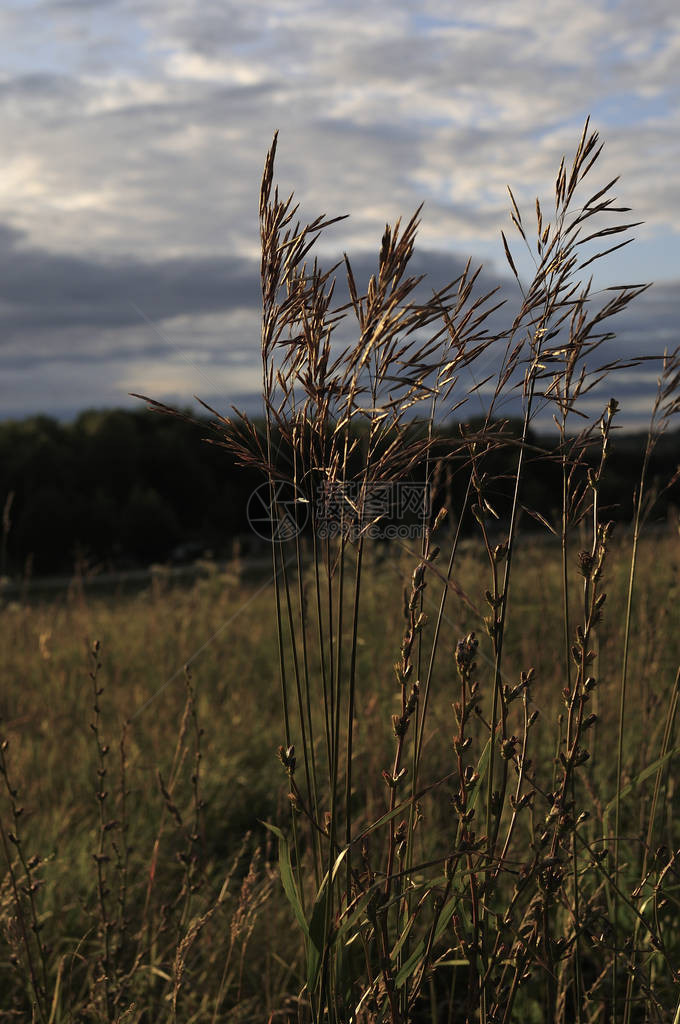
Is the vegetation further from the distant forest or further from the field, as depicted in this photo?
the distant forest

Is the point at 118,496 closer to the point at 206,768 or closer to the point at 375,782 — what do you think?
the point at 206,768

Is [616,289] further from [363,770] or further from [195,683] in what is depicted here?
[195,683]

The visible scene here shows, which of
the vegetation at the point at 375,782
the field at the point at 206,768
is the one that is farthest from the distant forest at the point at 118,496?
the vegetation at the point at 375,782

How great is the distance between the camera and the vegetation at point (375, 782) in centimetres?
126

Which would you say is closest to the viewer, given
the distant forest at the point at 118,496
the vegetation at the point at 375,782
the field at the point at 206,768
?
the vegetation at the point at 375,782

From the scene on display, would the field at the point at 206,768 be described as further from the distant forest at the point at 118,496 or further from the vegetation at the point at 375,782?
the distant forest at the point at 118,496

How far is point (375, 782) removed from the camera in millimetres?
3416

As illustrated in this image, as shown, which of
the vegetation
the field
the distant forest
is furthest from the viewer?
the distant forest

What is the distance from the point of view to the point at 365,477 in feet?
3.72

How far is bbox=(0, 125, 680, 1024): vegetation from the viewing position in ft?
4.14

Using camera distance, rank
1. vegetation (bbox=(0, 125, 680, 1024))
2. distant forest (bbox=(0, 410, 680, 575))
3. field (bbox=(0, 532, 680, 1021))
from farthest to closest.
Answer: distant forest (bbox=(0, 410, 680, 575))
field (bbox=(0, 532, 680, 1021))
vegetation (bbox=(0, 125, 680, 1024))

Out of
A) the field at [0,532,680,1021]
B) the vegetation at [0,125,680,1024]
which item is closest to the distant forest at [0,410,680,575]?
the field at [0,532,680,1021]

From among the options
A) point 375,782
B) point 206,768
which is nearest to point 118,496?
point 206,768

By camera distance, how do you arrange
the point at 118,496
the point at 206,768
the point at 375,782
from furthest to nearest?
the point at 118,496
the point at 206,768
the point at 375,782
